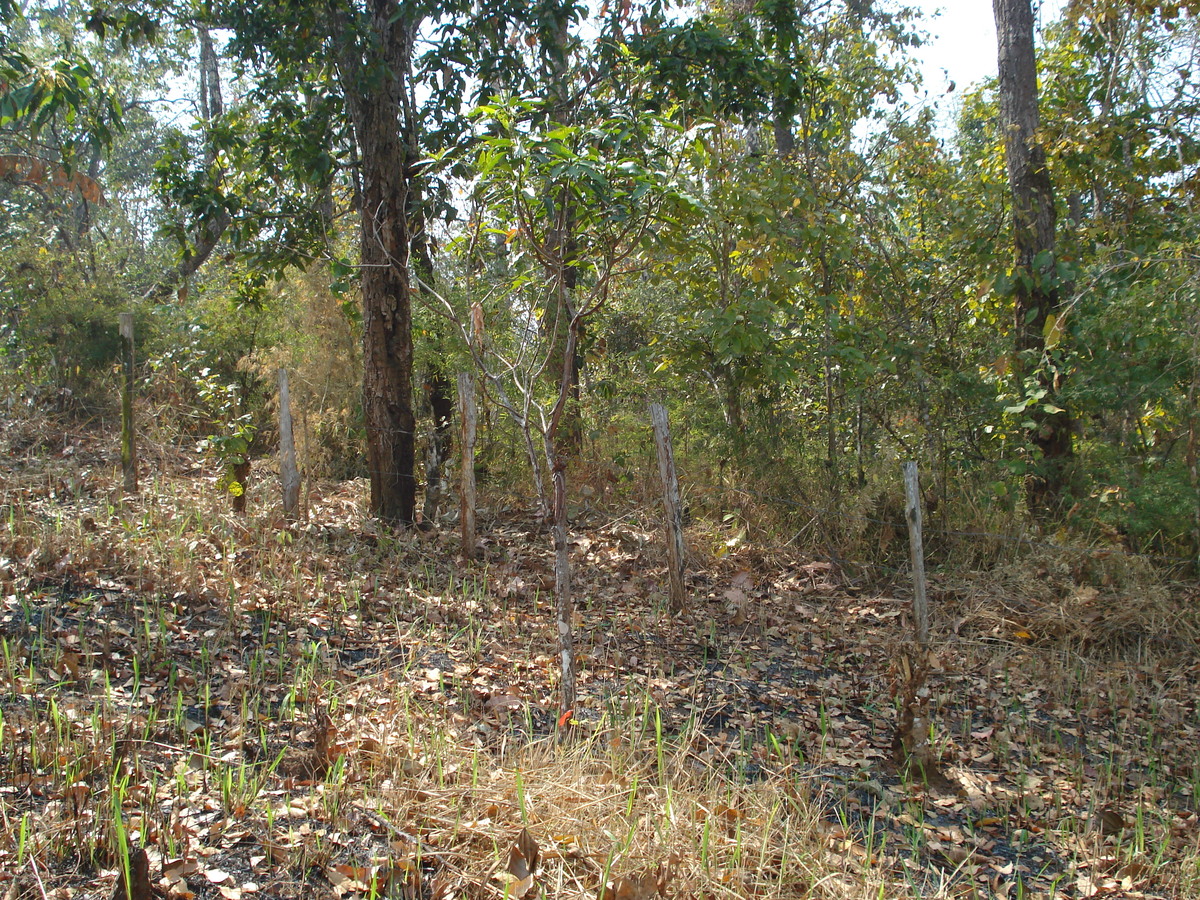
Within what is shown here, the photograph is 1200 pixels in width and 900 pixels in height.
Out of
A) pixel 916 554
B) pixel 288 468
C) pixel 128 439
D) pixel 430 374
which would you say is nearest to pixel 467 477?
pixel 288 468

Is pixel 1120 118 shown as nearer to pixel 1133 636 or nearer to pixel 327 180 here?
pixel 1133 636

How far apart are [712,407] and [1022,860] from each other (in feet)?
19.4

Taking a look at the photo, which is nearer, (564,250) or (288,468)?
(564,250)

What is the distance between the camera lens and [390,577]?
22.1 ft

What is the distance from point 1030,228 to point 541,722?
6191 millimetres

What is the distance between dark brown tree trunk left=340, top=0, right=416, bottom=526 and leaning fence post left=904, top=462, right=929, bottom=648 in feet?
15.6

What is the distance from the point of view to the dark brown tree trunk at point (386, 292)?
8.12 meters

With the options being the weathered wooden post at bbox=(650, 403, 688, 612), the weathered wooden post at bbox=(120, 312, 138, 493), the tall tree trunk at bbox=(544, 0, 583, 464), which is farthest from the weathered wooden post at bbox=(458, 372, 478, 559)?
the weathered wooden post at bbox=(120, 312, 138, 493)

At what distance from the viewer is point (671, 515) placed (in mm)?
6695

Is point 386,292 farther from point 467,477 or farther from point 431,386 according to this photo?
point 431,386

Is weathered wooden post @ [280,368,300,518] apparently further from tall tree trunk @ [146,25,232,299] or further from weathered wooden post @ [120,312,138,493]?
tall tree trunk @ [146,25,232,299]

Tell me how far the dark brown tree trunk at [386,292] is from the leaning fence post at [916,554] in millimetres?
4765

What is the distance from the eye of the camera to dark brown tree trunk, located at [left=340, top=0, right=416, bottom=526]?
26.6ft

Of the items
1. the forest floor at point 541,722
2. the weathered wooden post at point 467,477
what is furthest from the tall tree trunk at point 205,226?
the weathered wooden post at point 467,477
